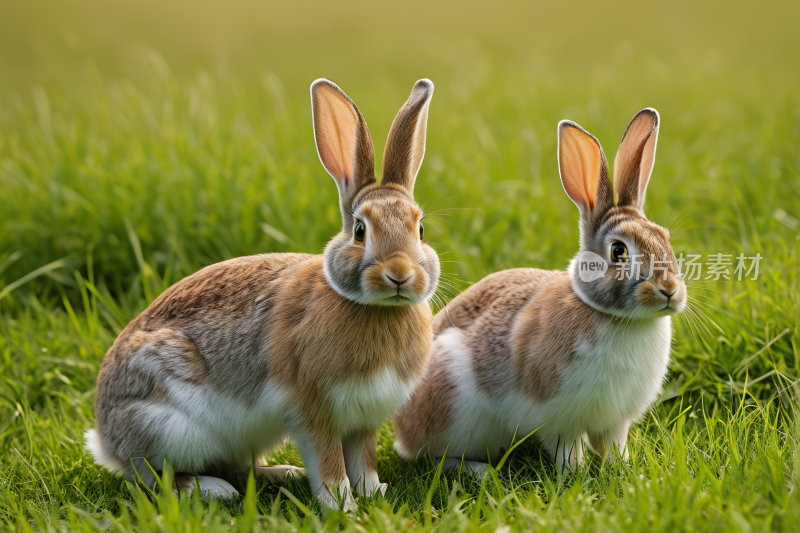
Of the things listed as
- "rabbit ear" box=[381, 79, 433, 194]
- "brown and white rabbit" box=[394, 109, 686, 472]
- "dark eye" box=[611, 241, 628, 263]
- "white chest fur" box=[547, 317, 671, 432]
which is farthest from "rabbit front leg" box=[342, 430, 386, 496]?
"dark eye" box=[611, 241, 628, 263]

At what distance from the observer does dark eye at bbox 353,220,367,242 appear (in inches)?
137

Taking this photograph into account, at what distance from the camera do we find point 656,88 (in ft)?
31.5

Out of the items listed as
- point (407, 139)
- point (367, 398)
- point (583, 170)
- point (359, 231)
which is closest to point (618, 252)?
point (583, 170)

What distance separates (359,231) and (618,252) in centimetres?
126

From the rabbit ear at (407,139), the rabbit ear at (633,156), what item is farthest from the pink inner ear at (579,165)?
the rabbit ear at (407,139)

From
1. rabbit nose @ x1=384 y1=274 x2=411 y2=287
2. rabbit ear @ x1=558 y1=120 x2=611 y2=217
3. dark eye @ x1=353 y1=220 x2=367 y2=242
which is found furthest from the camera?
rabbit ear @ x1=558 y1=120 x2=611 y2=217

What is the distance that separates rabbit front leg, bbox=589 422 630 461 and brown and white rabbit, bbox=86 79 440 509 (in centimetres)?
106

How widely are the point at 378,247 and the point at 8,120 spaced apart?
21.5 ft

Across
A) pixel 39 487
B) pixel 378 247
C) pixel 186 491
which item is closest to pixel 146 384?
pixel 186 491

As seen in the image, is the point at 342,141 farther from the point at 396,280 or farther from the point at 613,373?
the point at 613,373

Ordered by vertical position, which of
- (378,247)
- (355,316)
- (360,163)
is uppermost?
(360,163)

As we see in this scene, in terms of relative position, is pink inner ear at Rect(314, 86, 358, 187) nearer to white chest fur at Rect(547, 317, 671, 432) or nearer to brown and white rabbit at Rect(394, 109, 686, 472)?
brown and white rabbit at Rect(394, 109, 686, 472)

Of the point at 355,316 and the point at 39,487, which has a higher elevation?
the point at 355,316

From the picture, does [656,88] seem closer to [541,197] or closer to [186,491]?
[541,197]
